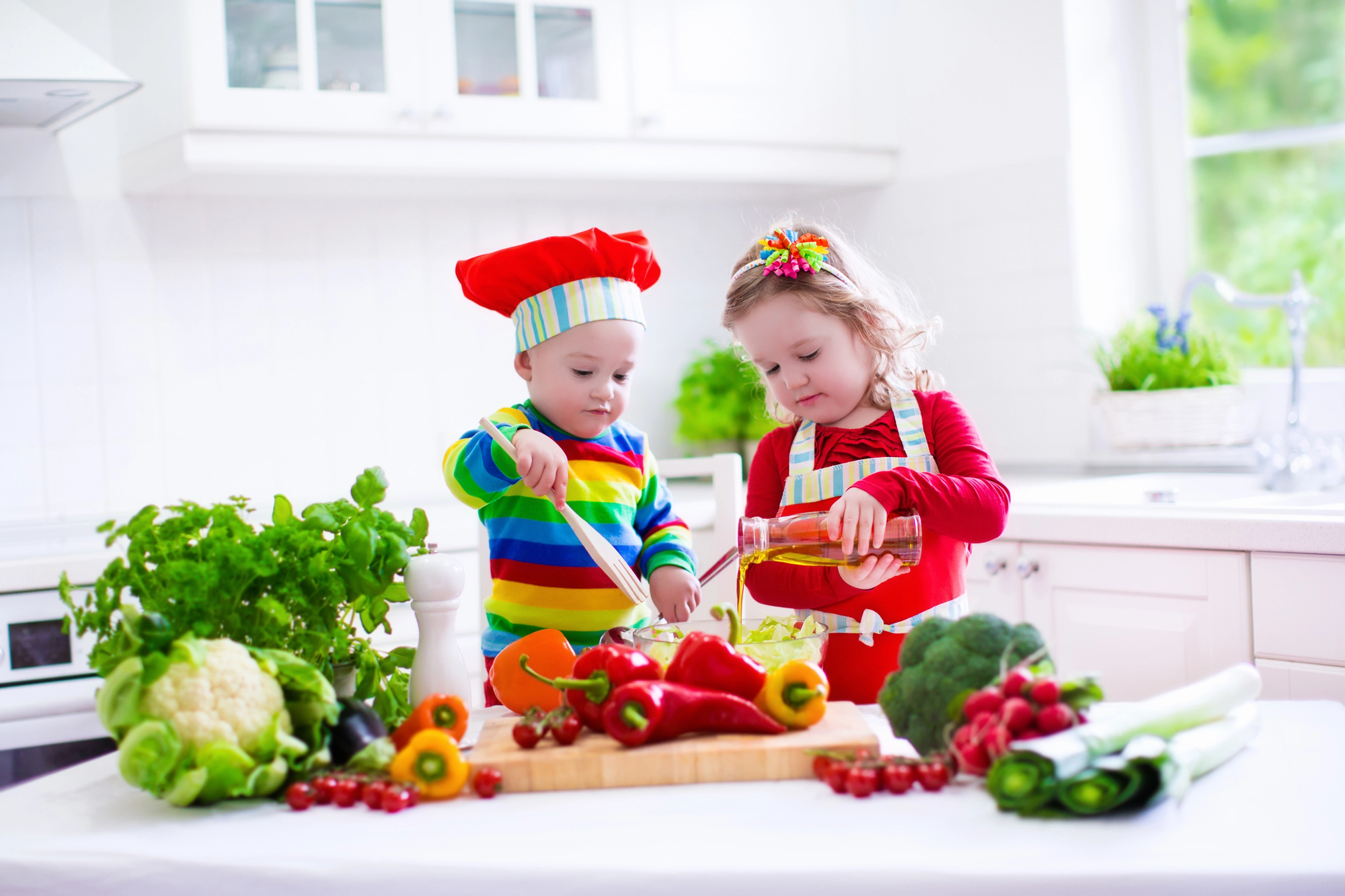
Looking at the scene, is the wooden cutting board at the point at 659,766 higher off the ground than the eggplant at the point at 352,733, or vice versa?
the eggplant at the point at 352,733

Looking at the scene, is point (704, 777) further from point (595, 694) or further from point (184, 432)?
point (184, 432)

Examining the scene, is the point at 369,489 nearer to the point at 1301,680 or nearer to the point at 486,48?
the point at 1301,680

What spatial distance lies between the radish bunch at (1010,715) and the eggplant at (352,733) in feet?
1.45

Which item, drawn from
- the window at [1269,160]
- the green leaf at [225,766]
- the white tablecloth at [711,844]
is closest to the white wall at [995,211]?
the window at [1269,160]

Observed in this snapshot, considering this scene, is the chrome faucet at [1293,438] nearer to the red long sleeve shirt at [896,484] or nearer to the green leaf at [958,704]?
the red long sleeve shirt at [896,484]

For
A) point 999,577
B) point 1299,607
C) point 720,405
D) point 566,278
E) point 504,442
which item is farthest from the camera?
point 720,405

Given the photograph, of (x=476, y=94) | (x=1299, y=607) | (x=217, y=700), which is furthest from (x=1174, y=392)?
(x=217, y=700)

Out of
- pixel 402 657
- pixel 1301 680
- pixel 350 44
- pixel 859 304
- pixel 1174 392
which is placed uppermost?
pixel 350 44

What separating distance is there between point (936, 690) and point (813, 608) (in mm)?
602

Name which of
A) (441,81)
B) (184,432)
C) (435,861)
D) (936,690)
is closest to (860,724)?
(936,690)

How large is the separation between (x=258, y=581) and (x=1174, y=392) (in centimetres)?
197

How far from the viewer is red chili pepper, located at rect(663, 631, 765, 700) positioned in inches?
36.0

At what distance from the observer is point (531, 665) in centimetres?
105

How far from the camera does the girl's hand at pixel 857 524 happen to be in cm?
112
